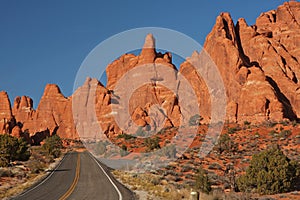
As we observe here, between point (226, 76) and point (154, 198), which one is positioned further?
Result: point (226, 76)

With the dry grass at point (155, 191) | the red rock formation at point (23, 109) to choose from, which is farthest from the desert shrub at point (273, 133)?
the red rock formation at point (23, 109)

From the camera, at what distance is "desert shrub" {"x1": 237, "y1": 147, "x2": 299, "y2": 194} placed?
2486 centimetres

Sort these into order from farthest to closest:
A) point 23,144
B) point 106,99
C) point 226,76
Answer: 1. point 106,99
2. point 226,76
3. point 23,144

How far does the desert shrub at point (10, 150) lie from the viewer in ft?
139

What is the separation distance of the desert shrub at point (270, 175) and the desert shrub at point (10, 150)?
28.1 m

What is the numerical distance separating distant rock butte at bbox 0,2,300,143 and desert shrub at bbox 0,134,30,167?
176 ft

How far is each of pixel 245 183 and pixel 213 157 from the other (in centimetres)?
1642

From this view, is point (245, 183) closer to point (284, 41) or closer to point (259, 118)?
point (259, 118)

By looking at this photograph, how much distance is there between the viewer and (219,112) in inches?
3654

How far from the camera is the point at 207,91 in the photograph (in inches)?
3969

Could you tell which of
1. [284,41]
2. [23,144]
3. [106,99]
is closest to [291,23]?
[284,41]

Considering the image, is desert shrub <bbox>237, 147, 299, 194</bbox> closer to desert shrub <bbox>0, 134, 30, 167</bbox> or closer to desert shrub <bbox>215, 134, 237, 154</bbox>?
desert shrub <bbox>215, 134, 237, 154</bbox>

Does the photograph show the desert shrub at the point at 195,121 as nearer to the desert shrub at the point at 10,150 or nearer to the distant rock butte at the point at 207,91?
the distant rock butte at the point at 207,91

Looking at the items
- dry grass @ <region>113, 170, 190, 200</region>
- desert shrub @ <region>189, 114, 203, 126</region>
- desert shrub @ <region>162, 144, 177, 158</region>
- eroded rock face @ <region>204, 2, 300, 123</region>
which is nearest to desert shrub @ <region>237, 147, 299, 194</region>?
dry grass @ <region>113, 170, 190, 200</region>
